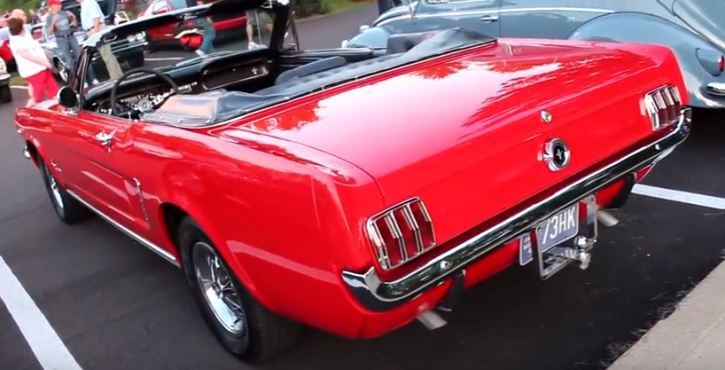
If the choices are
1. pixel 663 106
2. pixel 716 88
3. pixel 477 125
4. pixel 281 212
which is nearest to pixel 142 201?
pixel 281 212

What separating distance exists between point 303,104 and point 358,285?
1139 mm

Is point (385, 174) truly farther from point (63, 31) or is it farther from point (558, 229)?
point (63, 31)

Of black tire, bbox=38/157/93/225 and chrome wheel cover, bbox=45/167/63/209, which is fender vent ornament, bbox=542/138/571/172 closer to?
black tire, bbox=38/157/93/225

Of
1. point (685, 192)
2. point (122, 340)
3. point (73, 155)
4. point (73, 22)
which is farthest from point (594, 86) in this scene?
point (73, 22)

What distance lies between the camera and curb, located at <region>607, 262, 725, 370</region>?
2.87m

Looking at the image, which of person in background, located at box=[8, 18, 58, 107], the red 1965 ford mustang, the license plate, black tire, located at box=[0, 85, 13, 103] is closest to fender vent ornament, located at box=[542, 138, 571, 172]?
Result: the red 1965 ford mustang

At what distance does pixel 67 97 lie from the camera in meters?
4.29

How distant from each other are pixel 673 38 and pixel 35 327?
4505 millimetres

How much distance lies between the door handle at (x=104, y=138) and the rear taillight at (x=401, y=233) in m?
1.94

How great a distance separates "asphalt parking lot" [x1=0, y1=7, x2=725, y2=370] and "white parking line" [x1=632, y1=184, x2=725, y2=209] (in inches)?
0.4

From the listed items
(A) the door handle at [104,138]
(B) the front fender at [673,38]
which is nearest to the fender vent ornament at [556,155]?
(A) the door handle at [104,138]

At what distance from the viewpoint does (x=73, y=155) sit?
4504 millimetres

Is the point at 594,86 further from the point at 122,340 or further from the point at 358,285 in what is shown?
the point at 122,340

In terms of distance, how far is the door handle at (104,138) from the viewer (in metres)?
3.78
